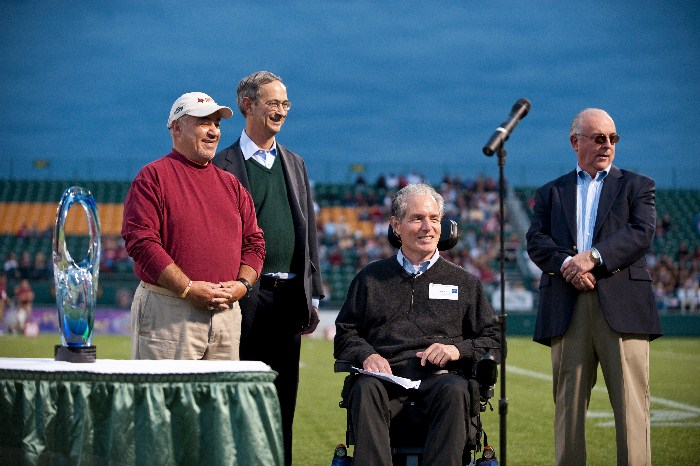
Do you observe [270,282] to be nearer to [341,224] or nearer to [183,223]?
[183,223]

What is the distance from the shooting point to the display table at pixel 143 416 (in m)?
3.41

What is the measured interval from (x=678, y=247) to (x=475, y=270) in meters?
7.12

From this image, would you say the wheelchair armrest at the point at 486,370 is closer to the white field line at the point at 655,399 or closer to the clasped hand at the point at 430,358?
the clasped hand at the point at 430,358

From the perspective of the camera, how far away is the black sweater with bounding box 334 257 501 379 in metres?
4.68

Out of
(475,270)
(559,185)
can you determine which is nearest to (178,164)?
(559,185)

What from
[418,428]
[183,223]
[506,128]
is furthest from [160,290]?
[506,128]

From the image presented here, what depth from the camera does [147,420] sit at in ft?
11.1

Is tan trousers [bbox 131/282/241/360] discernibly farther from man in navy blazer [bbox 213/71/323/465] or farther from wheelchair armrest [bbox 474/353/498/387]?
wheelchair armrest [bbox 474/353/498/387]

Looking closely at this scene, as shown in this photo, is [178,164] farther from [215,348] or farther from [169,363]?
[169,363]

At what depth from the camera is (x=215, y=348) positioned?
454 cm

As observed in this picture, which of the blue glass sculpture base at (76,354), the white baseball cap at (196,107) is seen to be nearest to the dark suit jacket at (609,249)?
the white baseball cap at (196,107)

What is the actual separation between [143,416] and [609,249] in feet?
8.45

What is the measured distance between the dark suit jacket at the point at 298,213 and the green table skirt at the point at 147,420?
4.96 feet

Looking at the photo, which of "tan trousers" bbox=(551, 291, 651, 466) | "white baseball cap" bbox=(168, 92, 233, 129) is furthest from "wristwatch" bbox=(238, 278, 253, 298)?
"tan trousers" bbox=(551, 291, 651, 466)
